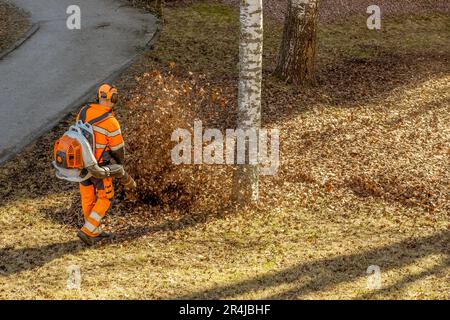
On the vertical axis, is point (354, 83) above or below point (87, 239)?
above

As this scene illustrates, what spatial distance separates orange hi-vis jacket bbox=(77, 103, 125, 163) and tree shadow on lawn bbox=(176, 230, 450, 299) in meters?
2.06

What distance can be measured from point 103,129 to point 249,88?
245 centimetres

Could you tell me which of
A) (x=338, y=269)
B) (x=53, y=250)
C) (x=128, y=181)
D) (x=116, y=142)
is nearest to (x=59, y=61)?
(x=128, y=181)

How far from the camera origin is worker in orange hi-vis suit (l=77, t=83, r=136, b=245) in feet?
28.4

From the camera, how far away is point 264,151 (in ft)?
40.1

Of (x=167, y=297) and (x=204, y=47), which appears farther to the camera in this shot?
(x=204, y=47)

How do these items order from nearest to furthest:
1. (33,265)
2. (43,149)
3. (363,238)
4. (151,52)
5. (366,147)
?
(33,265)
(363,238)
(43,149)
(366,147)
(151,52)

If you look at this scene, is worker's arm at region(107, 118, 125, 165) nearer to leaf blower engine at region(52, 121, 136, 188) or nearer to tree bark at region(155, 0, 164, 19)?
leaf blower engine at region(52, 121, 136, 188)

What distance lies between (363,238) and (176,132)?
9.99ft

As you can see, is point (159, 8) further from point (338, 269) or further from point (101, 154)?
point (338, 269)

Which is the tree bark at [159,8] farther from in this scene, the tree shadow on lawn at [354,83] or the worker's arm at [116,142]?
the worker's arm at [116,142]

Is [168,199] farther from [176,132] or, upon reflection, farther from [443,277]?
[443,277]

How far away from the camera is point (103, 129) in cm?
863

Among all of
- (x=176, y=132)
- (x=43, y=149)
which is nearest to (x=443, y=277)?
(x=176, y=132)
